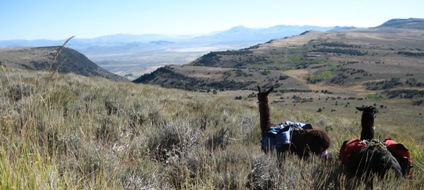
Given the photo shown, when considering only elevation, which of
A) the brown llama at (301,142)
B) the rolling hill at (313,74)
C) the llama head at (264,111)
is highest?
the llama head at (264,111)

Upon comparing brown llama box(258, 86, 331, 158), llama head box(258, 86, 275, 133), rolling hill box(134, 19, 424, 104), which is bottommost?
rolling hill box(134, 19, 424, 104)

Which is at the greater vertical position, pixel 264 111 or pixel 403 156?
pixel 264 111

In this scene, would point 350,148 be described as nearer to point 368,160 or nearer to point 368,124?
point 368,160

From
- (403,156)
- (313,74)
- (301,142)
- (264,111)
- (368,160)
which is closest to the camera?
(368,160)

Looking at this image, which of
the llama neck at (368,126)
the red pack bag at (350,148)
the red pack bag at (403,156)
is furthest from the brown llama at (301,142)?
the red pack bag at (403,156)

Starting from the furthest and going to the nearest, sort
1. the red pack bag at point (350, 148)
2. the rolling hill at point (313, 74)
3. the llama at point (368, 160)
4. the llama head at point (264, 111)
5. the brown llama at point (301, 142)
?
the rolling hill at point (313, 74), the llama head at point (264, 111), the brown llama at point (301, 142), the red pack bag at point (350, 148), the llama at point (368, 160)

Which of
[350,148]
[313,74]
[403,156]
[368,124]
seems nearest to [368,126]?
[368,124]

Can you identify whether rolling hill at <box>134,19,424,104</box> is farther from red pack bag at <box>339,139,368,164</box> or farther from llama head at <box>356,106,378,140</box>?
red pack bag at <box>339,139,368,164</box>

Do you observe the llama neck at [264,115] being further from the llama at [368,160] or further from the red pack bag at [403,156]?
the red pack bag at [403,156]

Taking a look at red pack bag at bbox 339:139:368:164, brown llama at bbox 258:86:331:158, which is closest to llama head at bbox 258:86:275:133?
brown llama at bbox 258:86:331:158

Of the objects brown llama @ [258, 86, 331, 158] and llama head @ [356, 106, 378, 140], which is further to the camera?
llama head @ [356, 106, 378, 140]

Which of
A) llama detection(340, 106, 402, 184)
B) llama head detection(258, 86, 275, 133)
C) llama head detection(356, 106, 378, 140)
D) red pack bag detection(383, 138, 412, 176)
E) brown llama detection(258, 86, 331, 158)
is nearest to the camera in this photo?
llama detection(340, 106, 402, 184)

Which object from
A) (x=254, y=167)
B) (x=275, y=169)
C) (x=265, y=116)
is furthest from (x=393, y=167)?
(x=265, y=116)

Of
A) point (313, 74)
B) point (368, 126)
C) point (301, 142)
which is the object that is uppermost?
point (368, 126)
